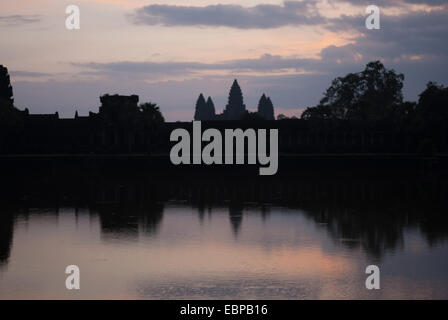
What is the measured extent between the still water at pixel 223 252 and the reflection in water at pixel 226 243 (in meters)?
0.06

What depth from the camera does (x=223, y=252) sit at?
93.6ft

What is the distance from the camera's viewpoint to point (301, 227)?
116 ft

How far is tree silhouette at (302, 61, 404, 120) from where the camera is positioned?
5413 inches

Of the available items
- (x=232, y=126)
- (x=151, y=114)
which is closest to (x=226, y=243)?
(x=151, y=114)

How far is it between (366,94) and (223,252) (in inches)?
4903

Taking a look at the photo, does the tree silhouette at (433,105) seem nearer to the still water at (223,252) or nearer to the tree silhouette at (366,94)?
the tree silhouette at (366,94)

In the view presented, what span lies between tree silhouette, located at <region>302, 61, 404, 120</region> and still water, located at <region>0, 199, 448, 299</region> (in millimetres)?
96262

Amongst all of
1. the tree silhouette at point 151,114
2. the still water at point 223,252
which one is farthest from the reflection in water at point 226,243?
the tree silhouette at point 151,114

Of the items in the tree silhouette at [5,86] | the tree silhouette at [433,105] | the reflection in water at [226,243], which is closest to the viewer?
the reflection in water at [226,243]

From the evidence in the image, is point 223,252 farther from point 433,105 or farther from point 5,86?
point 5,86

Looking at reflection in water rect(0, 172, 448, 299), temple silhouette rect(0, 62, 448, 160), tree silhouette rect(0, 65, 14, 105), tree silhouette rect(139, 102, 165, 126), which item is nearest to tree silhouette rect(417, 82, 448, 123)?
temple silhouette rect(0, 62, 448, 160)

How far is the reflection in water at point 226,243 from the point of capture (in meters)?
22.4

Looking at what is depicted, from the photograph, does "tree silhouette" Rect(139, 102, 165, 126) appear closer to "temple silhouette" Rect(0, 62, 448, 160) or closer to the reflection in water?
"temple silhouette" Rect(0, 62, 448, 160)
